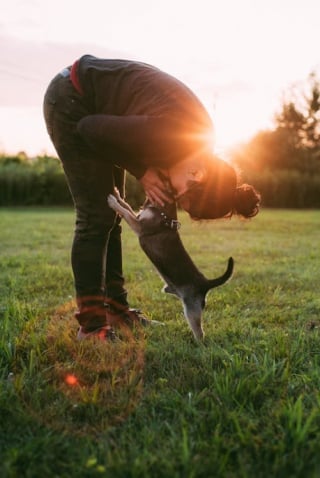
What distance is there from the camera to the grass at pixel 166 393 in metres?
1.78

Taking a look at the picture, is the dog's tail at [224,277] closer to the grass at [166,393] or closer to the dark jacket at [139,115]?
the grass at [166,393]

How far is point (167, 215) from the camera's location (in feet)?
10.1

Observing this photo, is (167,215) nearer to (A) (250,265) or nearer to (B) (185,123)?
(B) (185,123)

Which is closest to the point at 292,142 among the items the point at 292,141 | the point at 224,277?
the point at 292,141

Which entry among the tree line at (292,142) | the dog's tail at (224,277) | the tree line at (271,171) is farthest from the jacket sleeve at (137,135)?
the tree line at (292,142)

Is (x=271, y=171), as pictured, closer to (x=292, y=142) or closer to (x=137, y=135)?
(x=292, y=142)

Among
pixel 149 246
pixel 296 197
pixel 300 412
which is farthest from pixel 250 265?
pixel 296 197

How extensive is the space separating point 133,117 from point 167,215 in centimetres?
76

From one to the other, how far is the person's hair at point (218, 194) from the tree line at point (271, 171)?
43.5 ft

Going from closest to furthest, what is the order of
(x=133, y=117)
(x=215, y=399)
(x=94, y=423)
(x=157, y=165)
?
(x=94, y=423), (x=215, y=399), (x=133, y=117), (x=157, y=165)

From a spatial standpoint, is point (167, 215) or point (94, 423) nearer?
point (94, 423)

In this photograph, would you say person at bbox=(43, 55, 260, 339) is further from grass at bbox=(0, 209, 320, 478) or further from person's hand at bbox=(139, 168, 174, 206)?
grass at bbox=(0, 209, 320, 478)

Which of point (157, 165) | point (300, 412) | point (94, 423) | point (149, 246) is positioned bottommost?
point (94, 423)

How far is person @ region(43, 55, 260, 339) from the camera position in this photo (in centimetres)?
252
